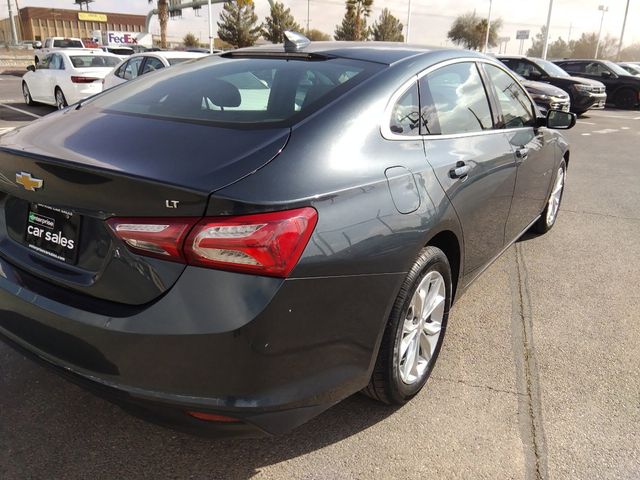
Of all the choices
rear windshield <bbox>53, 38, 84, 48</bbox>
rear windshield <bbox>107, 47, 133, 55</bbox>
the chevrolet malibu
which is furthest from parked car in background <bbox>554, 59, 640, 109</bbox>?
rear windshield <bbox>53, 38, 84, 48</bbox>

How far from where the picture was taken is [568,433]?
2.44 meters

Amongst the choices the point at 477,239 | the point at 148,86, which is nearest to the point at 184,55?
the point at 148,86

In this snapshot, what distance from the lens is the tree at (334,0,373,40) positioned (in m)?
54.6

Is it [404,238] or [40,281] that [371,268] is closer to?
[404,238]

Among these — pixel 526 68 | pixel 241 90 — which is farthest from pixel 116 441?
pixel 526 68

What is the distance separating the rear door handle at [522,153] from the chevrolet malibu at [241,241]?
0.90 meters

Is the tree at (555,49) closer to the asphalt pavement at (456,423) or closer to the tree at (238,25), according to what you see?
the tree at (238,25)

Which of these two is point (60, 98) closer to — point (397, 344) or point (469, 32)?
point (397, 344)

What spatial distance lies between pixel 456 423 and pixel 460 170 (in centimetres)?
118

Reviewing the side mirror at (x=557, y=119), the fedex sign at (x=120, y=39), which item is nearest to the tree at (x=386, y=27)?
the fedex sign at (x=120, y=39)

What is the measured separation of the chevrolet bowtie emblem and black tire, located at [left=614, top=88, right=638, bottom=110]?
72.2 ft

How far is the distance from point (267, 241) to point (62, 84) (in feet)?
40.3

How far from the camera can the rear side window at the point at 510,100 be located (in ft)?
11.5

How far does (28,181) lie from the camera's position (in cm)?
203
